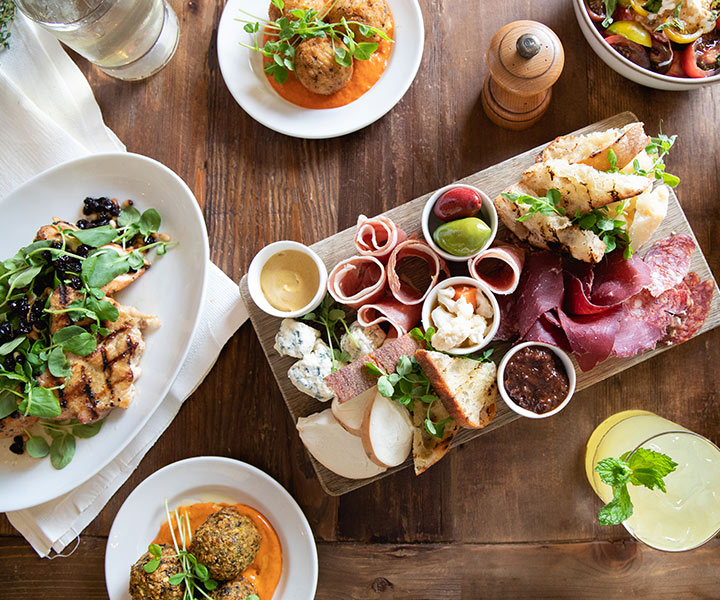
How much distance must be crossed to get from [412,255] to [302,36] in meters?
0.81

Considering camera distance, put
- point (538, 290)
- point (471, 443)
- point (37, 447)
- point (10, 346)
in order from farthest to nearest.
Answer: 1. point (471, 443)
2. point (37, 447)
3. point (10, 346)
4. point (538, 290)

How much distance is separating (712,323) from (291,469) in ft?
4.91

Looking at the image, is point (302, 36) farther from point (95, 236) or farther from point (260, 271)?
point (95, 236)

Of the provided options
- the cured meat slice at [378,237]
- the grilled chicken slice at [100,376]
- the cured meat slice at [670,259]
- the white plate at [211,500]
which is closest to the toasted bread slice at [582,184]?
the cured meat slice at [670,259]

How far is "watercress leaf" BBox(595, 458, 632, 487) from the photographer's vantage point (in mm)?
1753

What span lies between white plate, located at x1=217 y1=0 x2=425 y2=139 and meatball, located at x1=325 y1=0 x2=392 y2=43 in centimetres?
8

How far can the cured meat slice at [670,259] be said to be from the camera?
1.88m

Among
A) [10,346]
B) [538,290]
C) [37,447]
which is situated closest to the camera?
[538,290]

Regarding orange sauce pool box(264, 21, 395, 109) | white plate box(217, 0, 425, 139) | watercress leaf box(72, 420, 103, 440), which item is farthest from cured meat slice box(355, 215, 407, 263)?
watercress leaf box(72, 420, 103, 440)

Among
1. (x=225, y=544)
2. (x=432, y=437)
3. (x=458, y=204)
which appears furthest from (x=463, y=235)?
(x=225, y=544)

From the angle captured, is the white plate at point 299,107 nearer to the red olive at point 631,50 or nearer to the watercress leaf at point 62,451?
the red olive at point 631,50

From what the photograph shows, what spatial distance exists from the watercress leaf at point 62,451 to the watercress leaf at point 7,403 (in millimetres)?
181

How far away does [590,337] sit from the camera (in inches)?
69.7

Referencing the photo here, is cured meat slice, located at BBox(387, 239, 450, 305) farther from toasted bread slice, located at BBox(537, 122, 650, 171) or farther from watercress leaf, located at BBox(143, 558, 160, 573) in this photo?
watercress leaf, located at BBox(143, 558, 160, 573)
